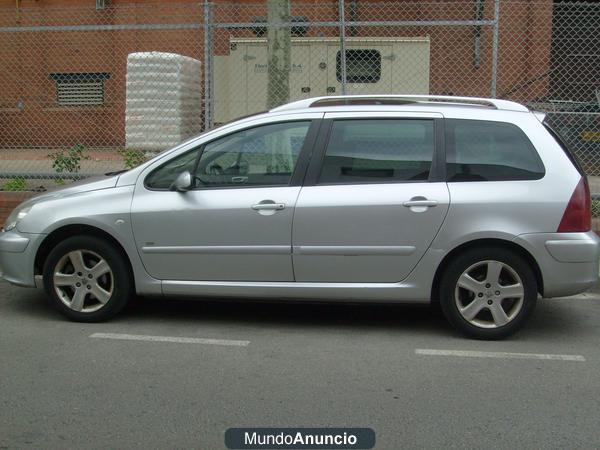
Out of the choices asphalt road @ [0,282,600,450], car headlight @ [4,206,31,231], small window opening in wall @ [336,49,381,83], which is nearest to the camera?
asphalt road @ [0,282,600,450]

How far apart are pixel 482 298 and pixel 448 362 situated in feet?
1.94

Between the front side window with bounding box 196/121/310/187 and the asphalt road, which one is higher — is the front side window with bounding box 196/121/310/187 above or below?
above

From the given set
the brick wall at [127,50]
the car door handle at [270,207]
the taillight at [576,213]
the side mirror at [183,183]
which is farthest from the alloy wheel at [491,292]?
the brick wall at [127,50]

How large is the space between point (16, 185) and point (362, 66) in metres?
6.58

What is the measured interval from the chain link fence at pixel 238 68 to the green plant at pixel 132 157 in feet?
0.10

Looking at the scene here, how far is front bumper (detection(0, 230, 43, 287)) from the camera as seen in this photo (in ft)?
17.8

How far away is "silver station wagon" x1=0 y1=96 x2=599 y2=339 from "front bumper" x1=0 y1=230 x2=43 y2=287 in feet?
0.04

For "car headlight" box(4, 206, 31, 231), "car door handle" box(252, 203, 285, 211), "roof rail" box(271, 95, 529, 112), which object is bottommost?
"car headlight" box(4, 206, 31, 231)

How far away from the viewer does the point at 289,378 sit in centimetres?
445

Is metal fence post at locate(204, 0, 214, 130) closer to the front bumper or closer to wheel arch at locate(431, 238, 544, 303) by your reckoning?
the front bumper

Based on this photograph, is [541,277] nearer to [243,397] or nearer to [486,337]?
[486,337]

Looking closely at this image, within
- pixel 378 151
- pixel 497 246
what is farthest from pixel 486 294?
pixel 378 151

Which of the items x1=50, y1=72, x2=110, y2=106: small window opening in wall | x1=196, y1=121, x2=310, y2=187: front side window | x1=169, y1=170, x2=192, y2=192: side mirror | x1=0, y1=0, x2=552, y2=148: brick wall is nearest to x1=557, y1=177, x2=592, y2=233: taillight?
x1=196, y1=121, x2=310, y2=187: front side window

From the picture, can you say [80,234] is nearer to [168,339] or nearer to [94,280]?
[94,280]
